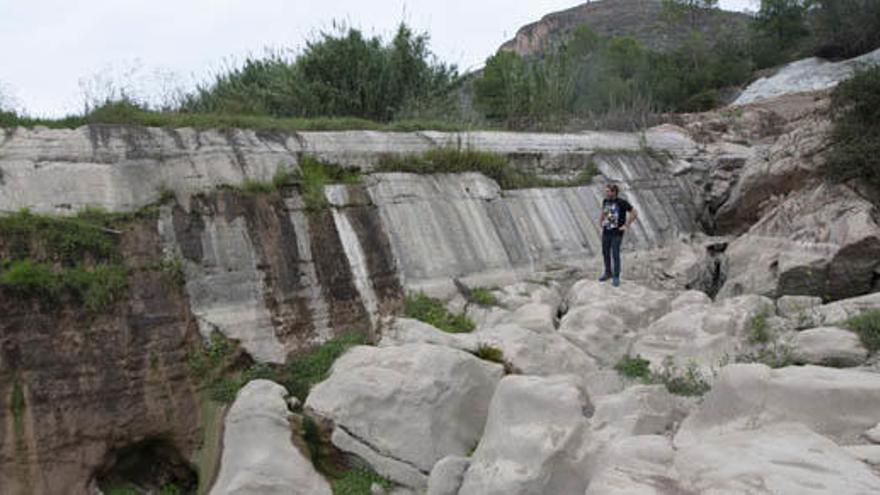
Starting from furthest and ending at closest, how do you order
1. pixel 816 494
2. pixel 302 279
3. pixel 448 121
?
pixel 448 121 → pixel 302 279 → pixel 816 494

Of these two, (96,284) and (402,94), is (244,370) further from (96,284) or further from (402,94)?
(402,94)

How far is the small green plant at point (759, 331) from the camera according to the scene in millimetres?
6309

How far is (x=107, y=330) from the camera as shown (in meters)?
6.04

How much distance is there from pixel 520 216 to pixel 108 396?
17.8 feet

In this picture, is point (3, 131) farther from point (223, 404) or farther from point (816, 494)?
point (816, 494)

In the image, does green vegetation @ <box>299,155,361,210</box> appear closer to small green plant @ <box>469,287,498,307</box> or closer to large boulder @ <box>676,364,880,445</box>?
small green plant @ <box>469,287,498,307</box>

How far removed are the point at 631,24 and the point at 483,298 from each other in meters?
39.2

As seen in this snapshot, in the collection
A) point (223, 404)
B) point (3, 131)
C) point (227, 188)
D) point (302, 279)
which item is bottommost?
point (223, 404)

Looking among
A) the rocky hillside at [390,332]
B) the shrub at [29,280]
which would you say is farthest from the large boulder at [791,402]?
the shrub at [29,280]

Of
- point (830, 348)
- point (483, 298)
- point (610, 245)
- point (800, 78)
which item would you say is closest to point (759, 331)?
point (830, 348)

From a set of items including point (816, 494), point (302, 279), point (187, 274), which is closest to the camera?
point (816, 494)

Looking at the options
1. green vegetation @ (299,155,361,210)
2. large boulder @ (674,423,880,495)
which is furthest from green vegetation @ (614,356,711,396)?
green vegetation @ (299,155,361,210)

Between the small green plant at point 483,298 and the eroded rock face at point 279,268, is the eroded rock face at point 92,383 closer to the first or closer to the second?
the eroded rock face at point 279,268

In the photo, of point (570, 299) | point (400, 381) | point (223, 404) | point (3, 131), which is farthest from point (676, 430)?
point (3, 131)
